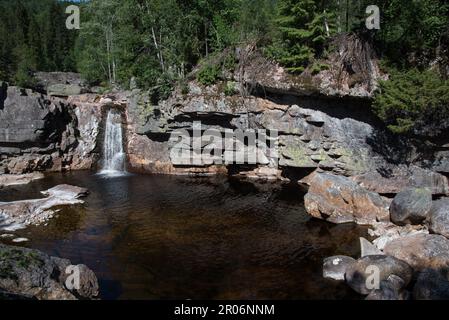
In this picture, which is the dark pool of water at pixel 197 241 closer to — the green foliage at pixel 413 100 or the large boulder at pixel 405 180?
the large boulder at pixel 405 180

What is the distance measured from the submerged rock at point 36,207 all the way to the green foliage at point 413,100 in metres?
18.9

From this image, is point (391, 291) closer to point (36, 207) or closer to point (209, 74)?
point (36, 207)

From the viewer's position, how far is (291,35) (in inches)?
953

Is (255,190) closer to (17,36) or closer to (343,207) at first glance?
(343,207)

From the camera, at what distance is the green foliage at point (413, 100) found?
19.4 meters

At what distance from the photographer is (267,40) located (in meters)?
27.5

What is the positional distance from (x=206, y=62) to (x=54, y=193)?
14529 millimetres

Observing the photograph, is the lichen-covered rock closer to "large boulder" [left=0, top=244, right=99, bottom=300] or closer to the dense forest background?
the dense forest background

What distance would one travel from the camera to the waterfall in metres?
33.2

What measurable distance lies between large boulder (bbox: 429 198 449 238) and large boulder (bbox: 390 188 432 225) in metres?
0.41

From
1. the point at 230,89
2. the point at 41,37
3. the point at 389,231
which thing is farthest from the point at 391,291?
the point at 41,37

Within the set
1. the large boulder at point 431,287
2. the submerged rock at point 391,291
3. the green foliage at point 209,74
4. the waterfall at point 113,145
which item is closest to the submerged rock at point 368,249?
the submerged rock at point 391,291

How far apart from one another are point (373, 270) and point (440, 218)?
560 centimetres

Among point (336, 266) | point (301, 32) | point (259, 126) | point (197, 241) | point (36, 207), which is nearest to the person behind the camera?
point (336, 266)
